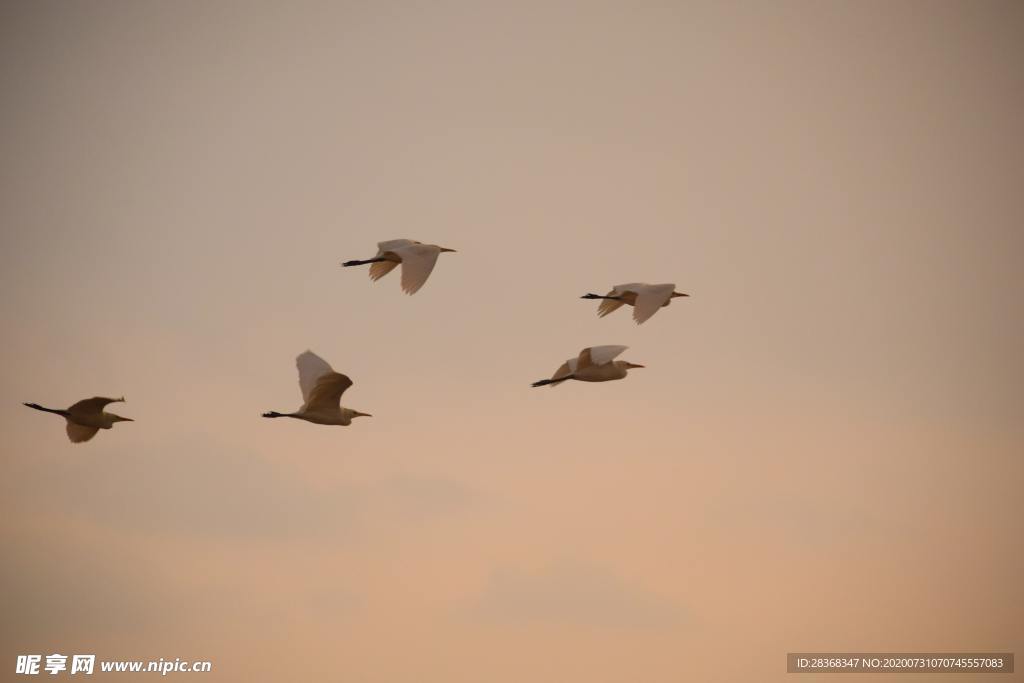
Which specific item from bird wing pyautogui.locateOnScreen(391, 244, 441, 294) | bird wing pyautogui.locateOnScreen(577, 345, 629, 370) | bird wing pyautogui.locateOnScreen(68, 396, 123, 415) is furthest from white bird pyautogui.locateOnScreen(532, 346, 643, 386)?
bird wing pyautogui.locateOnScreen(68, 396, 123, 415)

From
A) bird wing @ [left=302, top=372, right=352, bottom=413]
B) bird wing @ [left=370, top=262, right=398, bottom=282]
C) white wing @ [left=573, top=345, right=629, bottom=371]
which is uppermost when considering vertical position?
bird wing @ [left=370, top=262, right=398, bottom=282]

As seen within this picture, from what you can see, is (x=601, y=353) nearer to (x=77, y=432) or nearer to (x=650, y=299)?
(x=650, y=299)

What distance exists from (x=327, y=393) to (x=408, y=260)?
11.1ft

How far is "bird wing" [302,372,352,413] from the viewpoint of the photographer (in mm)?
39281

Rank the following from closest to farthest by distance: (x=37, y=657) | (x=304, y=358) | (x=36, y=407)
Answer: (x=304, y=358)
(x=36, y=407)
(x=37, y=657)

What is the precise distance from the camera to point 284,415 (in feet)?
138

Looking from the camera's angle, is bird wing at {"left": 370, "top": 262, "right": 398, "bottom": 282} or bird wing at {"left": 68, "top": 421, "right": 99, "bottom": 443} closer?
bird wing at {"left": 370, "top": 262, "right": 398, "bottom": 282}

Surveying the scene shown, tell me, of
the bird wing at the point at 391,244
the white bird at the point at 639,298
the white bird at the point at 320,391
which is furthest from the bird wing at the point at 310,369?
the white bird at the point at 639,298

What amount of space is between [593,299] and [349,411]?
21.7ft

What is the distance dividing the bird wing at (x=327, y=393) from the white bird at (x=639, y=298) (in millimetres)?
6071

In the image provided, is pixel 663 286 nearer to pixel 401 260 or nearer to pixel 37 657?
pixel 401 260

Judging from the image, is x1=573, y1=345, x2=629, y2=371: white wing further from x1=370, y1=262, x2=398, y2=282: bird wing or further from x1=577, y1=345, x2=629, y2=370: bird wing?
x1=370, y1=262, x2=398, y2=282: bird wing

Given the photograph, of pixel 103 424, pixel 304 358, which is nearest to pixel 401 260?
pixel 304 358

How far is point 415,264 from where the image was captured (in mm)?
40031
